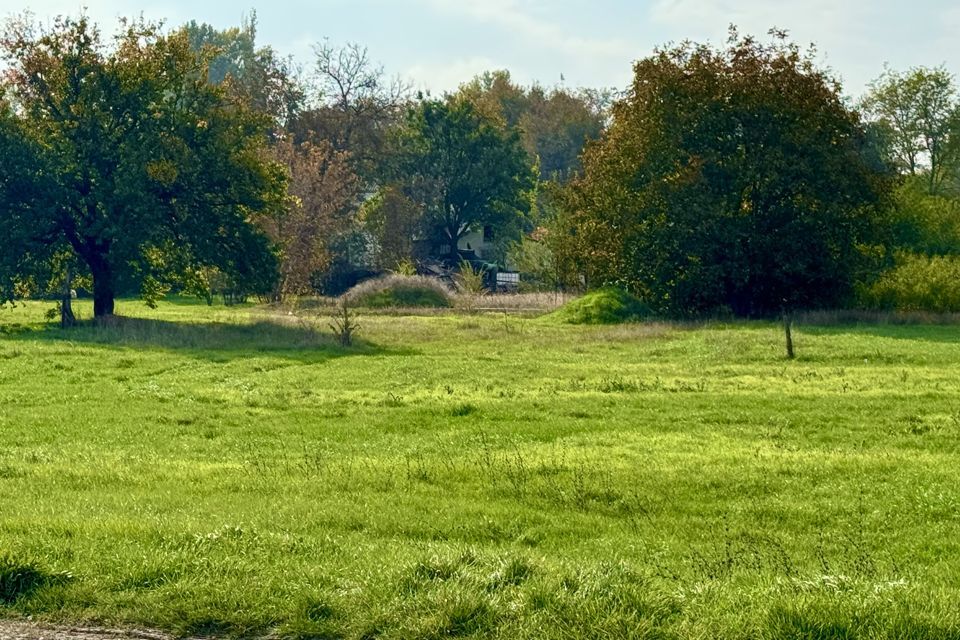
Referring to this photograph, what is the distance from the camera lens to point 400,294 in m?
57.9

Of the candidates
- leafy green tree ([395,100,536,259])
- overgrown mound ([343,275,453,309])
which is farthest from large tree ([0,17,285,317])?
leafy green tree ([395,100,536,259])

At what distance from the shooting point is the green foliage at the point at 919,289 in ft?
140

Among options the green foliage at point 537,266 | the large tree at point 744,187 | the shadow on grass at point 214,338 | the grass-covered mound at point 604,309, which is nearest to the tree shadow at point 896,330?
the large tree at point 744,187

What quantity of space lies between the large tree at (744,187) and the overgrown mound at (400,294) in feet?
48.6

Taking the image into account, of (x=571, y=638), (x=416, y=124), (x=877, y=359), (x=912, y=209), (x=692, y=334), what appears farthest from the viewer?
(x=416, y=124)

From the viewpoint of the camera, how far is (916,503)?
10.8m

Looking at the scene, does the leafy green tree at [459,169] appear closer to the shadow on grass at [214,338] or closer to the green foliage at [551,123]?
the green foliage at [551,123]

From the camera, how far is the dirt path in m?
6.36

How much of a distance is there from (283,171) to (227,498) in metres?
32.1

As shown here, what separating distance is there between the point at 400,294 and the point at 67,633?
5157 centimetres

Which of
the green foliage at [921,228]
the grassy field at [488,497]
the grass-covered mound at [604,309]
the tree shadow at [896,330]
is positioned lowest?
the grassy field at [488,497]

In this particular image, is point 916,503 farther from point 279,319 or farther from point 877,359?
point 279,319

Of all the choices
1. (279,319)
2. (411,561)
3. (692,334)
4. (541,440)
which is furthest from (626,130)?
(411,561)

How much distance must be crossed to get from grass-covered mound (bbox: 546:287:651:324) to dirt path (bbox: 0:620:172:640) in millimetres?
36885
